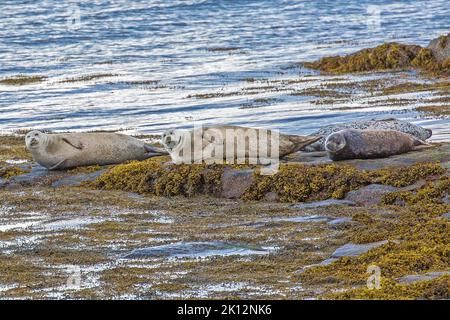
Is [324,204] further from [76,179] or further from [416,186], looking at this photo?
[76,179]

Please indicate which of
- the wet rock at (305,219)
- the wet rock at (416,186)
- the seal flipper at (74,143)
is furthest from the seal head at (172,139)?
the wet rock at (416,186)

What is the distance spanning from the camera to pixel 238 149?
10.4m

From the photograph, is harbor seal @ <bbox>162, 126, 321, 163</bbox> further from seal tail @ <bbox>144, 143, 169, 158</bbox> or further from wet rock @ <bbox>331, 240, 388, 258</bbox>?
wet rock @ <bbox>331, 240, 388, 258</bbox>

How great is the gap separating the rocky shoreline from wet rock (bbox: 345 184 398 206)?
0.01 m

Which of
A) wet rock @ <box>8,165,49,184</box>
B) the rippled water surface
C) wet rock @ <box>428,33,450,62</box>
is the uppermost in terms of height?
wet rock @ <box>8,165,49,184</box>

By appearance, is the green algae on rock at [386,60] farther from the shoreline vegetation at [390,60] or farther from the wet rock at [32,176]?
the wet rock at [32,176]

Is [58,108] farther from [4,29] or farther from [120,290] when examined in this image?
[4,29]

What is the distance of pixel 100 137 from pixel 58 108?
761 centimetres

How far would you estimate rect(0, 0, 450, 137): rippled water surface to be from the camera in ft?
55.5

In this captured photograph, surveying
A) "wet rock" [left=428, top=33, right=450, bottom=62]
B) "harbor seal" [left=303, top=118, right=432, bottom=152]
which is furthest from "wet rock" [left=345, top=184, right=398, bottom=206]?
"wet rock" [left=428, top=33, right=450, bottom=62]

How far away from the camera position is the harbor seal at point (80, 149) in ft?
36.9

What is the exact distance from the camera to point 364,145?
10094mm

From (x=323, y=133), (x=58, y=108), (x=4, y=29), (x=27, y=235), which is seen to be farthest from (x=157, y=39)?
(x=27, y=235)
